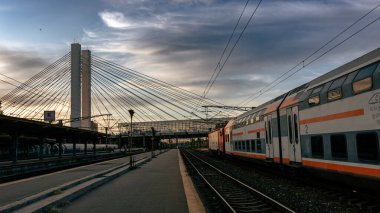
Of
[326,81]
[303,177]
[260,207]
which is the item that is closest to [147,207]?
[260,207]

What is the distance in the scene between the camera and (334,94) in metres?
13.0

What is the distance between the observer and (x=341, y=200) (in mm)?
12359

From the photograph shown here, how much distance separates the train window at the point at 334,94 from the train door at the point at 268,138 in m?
7.40

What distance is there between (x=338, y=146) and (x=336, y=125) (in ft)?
2.10

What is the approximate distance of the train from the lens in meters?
10.6

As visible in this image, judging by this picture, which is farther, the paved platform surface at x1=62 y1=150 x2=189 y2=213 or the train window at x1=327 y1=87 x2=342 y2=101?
the train window at x1=327 y1=87 x2=342 y2=101

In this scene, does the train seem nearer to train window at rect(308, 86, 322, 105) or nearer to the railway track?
train window at rect(308, 86, 322, 105)

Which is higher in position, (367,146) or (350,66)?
(350,66)

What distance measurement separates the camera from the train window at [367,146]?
10.3 meters

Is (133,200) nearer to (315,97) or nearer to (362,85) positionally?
(315,97)

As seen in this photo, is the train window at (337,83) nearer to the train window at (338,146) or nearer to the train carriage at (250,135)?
the train window at (338,146)

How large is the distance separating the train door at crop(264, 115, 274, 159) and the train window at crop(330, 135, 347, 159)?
25.3ft

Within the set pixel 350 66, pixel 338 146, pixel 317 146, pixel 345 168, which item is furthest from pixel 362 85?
pixel 317 146

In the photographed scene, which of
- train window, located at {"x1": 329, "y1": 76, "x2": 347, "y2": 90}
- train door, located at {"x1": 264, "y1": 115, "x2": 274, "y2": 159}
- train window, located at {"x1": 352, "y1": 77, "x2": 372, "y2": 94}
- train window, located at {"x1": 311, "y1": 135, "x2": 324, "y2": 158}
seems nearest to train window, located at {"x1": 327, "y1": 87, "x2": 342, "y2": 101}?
train window, located at {"x1": 329, "y1": 76, "x2": 347, "y2": 90}
